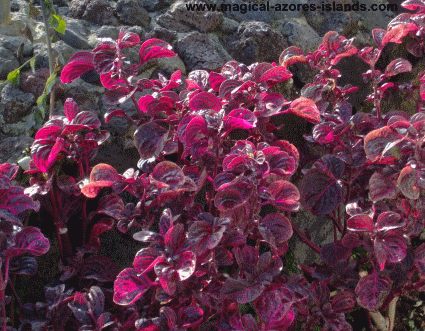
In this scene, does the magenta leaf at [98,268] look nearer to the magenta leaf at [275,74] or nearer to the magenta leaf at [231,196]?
the magenta leaf at [231,196]

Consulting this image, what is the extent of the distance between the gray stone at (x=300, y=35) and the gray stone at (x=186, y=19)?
0.30 m

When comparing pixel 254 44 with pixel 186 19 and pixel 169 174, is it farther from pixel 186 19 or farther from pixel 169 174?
pixel 169 174

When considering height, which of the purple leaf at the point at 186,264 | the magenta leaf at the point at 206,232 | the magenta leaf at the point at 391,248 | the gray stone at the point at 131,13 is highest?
the gray stone at the point at 131,13

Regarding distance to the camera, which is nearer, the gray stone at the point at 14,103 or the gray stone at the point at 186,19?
the gray stone at the point at 14,103

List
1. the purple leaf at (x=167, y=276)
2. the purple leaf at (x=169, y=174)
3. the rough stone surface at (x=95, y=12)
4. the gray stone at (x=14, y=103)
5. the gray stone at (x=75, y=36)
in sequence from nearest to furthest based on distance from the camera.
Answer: the purple leaf at (x=167, y=276)
the purple leaf at (x=169, y=174)
the gray stone at (x=14, y=103)
the gray stone at (x=75, y=36)
the rough stone surface at (x=95, y=12)

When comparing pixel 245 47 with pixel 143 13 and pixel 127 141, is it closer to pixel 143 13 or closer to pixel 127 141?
pixel 143 13

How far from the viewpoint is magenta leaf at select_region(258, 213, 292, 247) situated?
0.86 m

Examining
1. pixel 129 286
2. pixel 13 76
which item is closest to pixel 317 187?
pixel 129 286

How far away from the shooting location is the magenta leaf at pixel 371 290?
3.29 feet

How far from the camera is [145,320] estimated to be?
2.85 feet

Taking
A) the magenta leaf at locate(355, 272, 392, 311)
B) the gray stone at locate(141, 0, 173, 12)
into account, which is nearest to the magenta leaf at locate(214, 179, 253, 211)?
the magenta leaf at locate(355, 272, 392, 311)

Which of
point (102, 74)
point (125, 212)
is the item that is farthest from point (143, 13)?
point (125, 212)

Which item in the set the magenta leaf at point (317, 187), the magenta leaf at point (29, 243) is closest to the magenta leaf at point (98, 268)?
the magenta leaf at point (29, 243)

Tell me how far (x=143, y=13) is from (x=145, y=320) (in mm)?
1127
